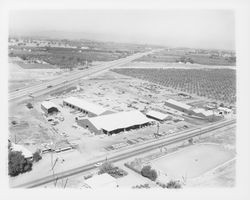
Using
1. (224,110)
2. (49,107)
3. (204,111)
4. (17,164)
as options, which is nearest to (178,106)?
(204,111)

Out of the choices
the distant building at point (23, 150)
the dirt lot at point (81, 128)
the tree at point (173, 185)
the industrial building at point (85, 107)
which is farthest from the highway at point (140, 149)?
the industrial building at point (85, 107)

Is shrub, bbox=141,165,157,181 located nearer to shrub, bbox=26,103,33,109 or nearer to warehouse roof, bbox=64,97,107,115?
warehouse roof, bbox=64,97,107,115

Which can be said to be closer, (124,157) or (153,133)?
(124,157)

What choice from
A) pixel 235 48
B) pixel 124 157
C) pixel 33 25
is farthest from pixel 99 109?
pixel 235 48

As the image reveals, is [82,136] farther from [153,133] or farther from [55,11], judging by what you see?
[55,11]

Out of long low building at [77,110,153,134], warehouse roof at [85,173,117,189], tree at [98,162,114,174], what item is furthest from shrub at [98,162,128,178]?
long low building at [77,110,153,134]

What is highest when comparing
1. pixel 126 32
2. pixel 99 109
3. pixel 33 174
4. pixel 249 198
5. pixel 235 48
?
pixel 126 32

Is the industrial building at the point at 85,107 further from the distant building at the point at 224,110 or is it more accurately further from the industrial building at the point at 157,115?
the distant building at the point at 224,110

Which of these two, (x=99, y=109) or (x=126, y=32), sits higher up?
(x=126, y=32)
